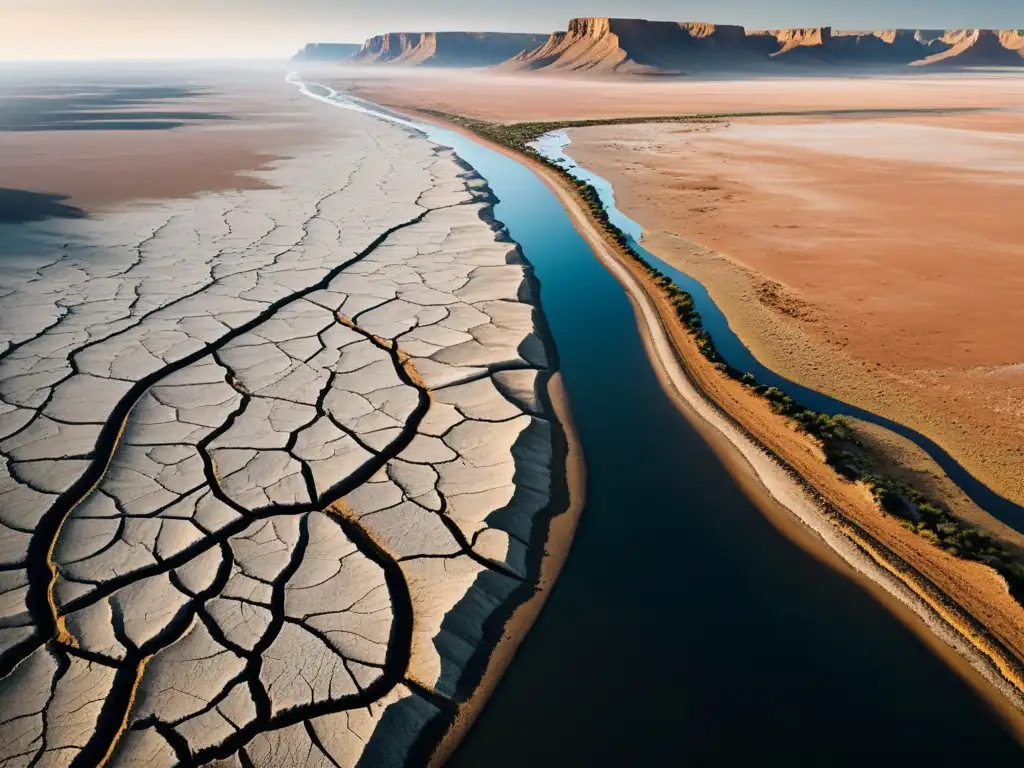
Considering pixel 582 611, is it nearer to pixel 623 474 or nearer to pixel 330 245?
pixel 623 474

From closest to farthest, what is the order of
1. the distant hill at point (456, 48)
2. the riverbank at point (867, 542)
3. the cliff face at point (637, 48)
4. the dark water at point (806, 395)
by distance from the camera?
the riverbank at point (867, 542)
the dark water at point (806, 395)
the cliff face at point (637, 48)
the distant hill at point (456, 48)

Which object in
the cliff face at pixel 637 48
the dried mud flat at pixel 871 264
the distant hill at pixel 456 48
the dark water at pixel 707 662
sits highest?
the distant hill at pixel 456 48

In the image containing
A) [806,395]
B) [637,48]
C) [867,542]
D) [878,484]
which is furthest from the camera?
[637,48]

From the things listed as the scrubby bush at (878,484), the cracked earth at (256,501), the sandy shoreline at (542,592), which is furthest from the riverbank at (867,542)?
the cracked earth at (256,501)

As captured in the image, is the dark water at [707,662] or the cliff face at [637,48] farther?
the cliff face at [637,48]

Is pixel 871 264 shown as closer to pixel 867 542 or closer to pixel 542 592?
pixel 867 542

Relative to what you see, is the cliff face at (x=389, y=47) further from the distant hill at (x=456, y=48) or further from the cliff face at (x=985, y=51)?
the cliff face at (x=985, y=51)

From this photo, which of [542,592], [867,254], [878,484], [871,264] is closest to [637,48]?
[867,254]

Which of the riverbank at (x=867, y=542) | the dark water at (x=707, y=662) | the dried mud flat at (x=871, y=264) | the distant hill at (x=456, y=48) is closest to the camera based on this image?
the dark water at (x=707, y=662)
